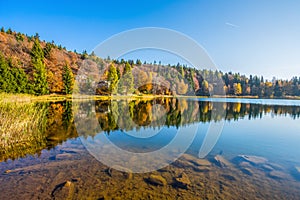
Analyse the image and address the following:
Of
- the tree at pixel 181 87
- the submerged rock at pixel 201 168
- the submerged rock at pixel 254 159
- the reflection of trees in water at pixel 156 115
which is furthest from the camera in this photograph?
the tree at pixel 181 87

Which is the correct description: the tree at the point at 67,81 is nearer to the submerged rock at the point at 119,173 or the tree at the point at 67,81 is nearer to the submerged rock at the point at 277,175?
the submerged rock at the point at 119,173

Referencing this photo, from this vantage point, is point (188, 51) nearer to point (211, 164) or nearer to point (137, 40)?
point (137, 40)

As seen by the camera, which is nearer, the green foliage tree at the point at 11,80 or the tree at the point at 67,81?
the green foliage tree at the point at 11,80

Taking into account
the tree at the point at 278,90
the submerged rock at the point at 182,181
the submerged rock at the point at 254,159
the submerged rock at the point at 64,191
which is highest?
the tree at the point at 278,90

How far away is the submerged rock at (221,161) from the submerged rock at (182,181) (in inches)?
85.1

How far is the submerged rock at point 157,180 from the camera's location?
5957 mm

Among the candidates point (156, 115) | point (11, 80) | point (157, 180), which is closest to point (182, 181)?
point (157, 180)

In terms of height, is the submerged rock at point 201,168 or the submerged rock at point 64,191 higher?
the submerged rock at point 64,191

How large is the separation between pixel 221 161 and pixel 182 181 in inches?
114

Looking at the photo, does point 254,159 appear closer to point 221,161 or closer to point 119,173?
point 221,161

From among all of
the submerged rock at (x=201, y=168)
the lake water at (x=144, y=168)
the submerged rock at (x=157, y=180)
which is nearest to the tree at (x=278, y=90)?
the lake water at (x=144, y=168)

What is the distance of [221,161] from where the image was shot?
8055mm

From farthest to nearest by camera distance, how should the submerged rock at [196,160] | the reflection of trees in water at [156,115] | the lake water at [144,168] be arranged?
the reflection of trees in water at [156,115] → the submerged rock at [196,160] → the lake water at [144,168]

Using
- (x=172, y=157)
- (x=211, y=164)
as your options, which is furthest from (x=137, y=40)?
(x=211, y=164)
